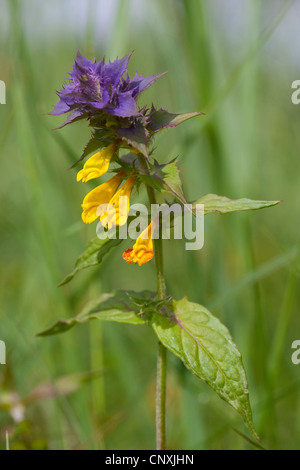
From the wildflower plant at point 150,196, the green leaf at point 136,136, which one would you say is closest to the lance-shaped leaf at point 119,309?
the wildflower plant at point 150,196

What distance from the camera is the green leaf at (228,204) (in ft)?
2.54

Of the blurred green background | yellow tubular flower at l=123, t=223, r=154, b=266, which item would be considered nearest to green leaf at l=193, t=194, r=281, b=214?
yellow tubular flower at l=123, t=223, r=154, b=266

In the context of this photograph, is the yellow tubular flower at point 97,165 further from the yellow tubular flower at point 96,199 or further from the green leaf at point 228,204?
the green leaf at point 228,204

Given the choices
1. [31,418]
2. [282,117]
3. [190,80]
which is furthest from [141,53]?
[31,418]

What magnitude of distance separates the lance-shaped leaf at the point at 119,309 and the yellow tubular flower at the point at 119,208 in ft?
0.47

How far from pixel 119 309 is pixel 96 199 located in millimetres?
218

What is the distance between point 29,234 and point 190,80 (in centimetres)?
75

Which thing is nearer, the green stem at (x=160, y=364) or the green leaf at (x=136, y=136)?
the green leaf at (x=136, y=136)

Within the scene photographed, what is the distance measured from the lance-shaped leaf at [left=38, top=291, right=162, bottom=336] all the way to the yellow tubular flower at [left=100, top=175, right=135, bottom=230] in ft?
0.47

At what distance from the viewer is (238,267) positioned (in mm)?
1867

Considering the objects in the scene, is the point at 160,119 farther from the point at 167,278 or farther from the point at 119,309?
the point at 167,278
